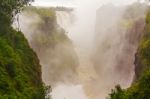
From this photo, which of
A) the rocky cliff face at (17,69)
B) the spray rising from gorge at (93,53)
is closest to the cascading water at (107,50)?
the spray rising from gorge at (93,53)

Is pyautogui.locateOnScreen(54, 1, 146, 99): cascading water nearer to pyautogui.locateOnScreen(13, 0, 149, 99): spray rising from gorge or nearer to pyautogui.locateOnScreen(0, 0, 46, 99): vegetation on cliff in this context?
pyautogui.locateOnScreen(13, 0, 149, 99): spray rising from gorge

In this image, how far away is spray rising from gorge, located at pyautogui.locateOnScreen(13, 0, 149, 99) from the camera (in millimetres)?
113188

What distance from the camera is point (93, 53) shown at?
136000mm

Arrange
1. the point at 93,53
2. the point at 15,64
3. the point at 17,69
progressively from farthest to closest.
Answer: the point at 93,53
the point at 15,64
the point at 17,69

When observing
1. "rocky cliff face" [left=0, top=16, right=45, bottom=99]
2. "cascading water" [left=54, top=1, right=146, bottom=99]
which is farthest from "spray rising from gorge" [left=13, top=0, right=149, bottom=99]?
"rocky cliff face" [left=0, top=16, right=45, bottom=99]

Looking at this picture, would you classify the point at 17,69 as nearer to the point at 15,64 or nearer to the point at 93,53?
the point at 15,64

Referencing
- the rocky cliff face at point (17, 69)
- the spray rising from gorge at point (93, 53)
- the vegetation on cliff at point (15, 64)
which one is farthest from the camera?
the spray rising from gorge at point (93, 53)

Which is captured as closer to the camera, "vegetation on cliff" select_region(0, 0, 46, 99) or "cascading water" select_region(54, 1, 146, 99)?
"vegetation on cliff" select_region(0, 0, 46, 99)

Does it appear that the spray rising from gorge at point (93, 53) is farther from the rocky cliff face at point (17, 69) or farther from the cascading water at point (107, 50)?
the rocky cliff face at point (17, 69)

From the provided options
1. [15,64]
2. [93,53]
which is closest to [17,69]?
[15,64]

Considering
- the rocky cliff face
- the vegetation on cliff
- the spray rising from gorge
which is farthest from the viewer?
the spray rising from gorge

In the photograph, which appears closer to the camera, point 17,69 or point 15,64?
point 17,69

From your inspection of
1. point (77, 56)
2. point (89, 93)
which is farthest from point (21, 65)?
point (77, 56)

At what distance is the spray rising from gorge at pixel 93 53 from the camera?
371 ft
